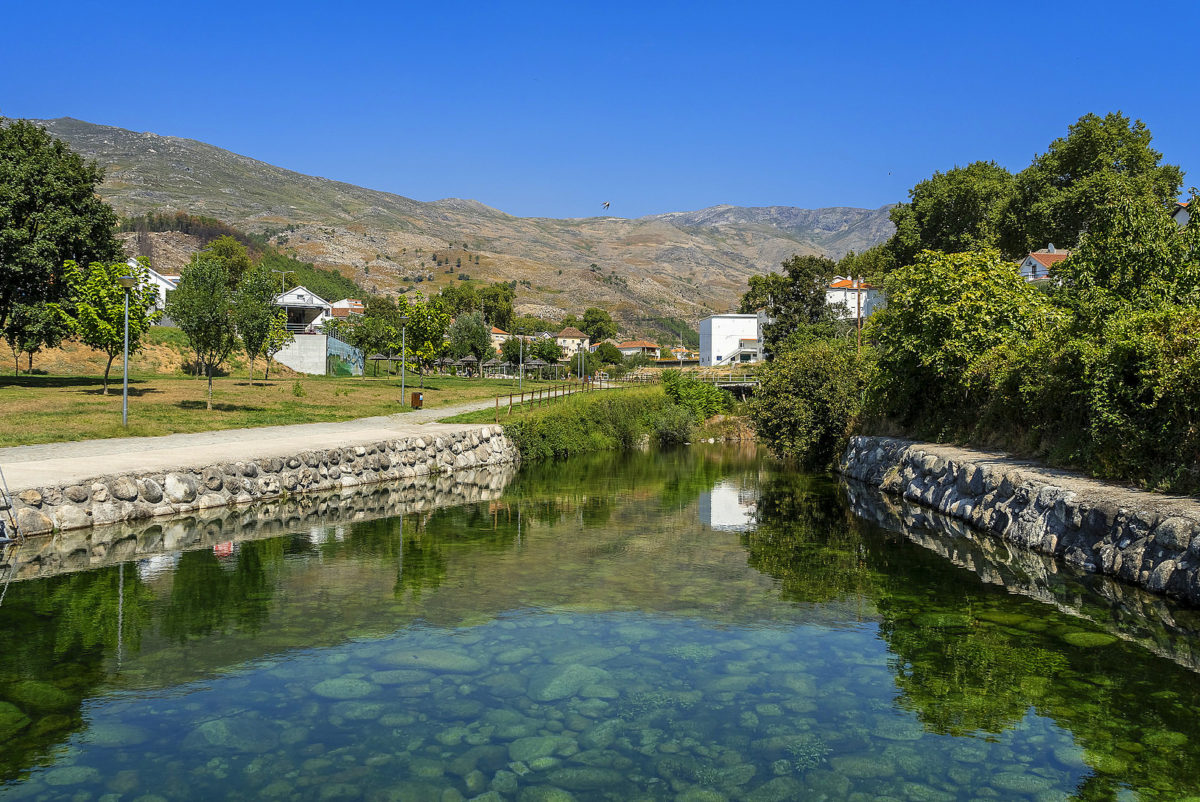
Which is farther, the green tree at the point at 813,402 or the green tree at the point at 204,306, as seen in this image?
the green tree at the point at 813,402

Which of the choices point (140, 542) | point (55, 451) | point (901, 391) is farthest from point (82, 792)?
point (901, 391)

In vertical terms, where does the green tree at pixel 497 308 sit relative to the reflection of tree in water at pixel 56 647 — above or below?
above

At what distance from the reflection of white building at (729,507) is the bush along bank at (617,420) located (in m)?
9.16

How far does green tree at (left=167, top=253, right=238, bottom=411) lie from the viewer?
30.4m

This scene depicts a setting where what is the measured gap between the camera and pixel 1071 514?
14.4 meters

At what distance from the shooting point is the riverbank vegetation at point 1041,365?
14.6m

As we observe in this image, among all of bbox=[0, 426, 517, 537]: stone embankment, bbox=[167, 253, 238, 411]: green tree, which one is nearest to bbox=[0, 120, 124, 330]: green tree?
bbox=[167, 253, 238, 411]: green tree

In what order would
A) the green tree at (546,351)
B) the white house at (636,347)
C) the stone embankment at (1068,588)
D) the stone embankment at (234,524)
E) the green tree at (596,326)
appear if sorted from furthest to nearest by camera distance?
the green tree at (596,326), the white house at (636,347), the green tree at (546,351), the stone embankment at (234,524), the stone embankment at (1068,588)

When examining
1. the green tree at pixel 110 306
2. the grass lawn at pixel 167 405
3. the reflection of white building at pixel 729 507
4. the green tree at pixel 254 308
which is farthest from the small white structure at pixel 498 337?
the reflection of white building at pixel 729 507

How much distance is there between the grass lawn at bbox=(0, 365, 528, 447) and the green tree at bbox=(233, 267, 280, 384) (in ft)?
8.76

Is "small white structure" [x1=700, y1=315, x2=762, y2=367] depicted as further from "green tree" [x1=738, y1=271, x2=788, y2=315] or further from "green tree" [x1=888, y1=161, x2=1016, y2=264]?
"green tree" [x1=888, y1=161, x2=1016, y2=264]

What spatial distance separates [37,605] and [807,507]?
17.6 metres

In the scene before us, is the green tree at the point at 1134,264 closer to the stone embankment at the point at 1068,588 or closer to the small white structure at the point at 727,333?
the stone embankment at the point at 1068,588

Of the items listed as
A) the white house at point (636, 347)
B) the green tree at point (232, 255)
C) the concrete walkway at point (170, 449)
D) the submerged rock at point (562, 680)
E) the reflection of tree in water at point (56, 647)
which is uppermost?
the green tree at point (232, 255)
